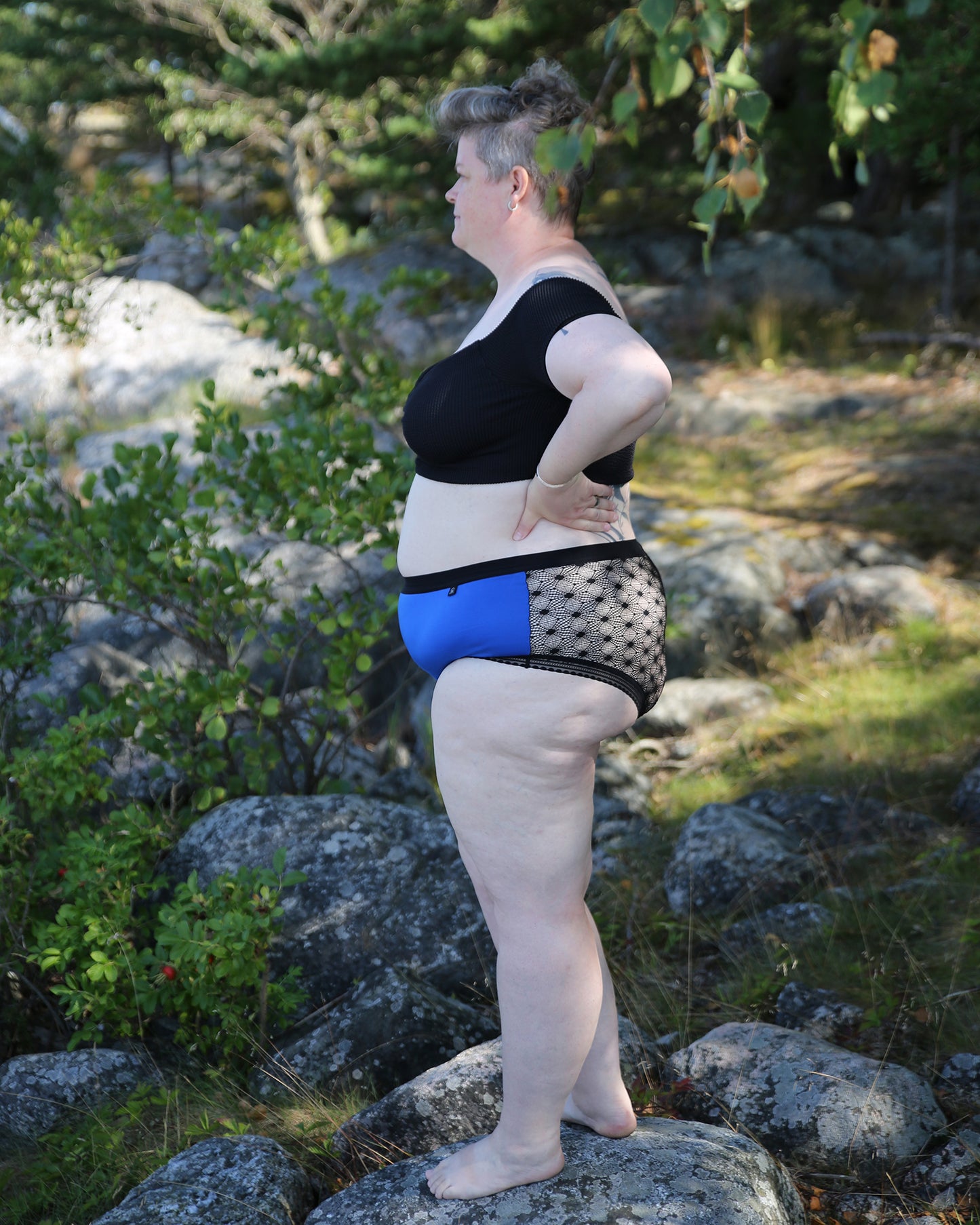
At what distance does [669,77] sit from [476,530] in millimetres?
796

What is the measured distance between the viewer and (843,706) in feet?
16.6

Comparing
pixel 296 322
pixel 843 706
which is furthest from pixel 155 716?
pixel 843 706

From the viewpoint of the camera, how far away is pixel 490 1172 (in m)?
1.92

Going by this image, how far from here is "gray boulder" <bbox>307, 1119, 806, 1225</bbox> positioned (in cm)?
183

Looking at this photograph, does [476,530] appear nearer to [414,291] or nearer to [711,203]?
[711,203]

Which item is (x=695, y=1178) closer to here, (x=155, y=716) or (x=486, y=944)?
(x=486, y=944)

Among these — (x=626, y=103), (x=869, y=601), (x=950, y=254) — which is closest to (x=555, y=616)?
(x=626, y=103)

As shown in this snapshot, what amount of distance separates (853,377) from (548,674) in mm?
9510

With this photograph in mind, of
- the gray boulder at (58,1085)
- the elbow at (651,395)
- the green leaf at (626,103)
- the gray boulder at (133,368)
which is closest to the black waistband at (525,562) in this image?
the elbow at (651,395)

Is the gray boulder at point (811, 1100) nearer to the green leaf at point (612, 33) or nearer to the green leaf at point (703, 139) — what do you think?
the green leaf at point (703, 139)

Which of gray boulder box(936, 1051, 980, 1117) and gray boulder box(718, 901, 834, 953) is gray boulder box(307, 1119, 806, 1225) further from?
gray boulder box(718, 901, 834, 953)

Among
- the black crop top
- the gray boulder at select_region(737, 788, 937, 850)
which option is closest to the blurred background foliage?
Result: the gray boulder at select_region(737, 788, 937, 850)

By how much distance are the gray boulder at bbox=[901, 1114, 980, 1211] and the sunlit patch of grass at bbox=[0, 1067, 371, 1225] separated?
51.0 inches

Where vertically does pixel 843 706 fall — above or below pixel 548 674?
below
